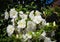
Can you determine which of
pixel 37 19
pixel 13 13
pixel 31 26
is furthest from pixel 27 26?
pixel 13 13

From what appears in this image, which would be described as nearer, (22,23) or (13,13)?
(22,23)

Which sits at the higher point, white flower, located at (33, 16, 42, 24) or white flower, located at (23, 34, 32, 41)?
white flower, located at (33, 16, 42, 24)

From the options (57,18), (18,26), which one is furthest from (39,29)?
(57,18)

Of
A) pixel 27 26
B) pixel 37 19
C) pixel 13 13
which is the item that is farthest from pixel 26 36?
pixel 13 13

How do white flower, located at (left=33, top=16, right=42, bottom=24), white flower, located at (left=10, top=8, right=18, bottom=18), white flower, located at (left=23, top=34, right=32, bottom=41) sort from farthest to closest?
white flower, located at (left=10, top=8, right=18, bottom=18) < white flower, located at (left=33, top=16, right=42, bottom=24) < white flower, located at (left=23, top=34, right=32, bottom=41)

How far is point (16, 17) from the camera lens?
361 centimetres

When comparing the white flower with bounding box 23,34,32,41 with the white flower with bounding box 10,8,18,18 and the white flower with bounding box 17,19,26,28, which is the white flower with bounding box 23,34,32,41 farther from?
the white flower with bounding box 10,8,18,18

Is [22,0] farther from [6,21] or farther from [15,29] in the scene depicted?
[15,29]

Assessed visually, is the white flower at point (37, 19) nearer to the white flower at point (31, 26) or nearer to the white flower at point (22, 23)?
the white flower at point (31, 26)

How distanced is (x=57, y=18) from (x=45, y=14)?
0.24 meters

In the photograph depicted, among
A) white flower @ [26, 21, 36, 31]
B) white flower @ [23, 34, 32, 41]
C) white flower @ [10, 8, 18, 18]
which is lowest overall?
white flower @ [23, 34, 32, 41]

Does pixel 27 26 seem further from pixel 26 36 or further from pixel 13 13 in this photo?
pixel 13 13

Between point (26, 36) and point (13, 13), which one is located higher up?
point (13, 13)

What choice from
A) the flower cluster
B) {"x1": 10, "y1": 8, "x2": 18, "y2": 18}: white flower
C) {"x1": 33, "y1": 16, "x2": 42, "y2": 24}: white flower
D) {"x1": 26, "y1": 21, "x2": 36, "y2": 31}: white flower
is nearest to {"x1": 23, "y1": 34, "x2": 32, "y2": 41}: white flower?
the flower cluster
